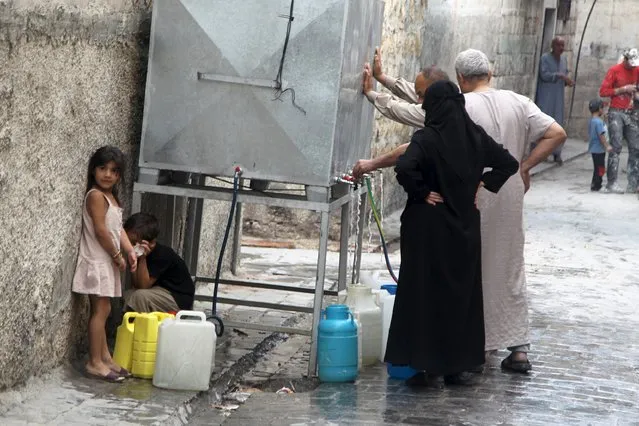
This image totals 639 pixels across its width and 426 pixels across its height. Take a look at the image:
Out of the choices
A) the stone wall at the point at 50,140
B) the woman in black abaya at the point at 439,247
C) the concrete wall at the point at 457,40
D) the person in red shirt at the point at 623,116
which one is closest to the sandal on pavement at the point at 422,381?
the woman in black abaya at the point at 439,247

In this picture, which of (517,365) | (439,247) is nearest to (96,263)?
(439,247)

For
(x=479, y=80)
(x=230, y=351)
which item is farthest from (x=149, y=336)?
(x=479, y=80)

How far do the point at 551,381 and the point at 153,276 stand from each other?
7.24ft

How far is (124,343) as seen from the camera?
6770 millimetres

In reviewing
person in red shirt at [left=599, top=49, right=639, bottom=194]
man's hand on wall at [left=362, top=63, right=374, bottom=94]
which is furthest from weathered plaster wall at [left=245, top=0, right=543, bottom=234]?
man's hand on wall at [left=362, top=63, right=374, bottom=94]

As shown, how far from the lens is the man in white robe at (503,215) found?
753 centimetres

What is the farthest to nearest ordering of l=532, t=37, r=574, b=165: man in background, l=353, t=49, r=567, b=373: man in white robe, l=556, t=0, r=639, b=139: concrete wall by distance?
l=556, t=0, r=639, b=139: concrete wall, l=532, t=37, r=574, b=165: man in background, l=353, t=49, r=567, b=373: man in white robe

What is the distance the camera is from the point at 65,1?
6.22 m

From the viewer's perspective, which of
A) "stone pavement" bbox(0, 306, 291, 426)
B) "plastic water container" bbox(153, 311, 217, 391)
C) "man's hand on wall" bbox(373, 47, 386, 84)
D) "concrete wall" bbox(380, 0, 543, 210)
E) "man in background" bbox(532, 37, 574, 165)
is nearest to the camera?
"stone pavement" bbox(0, 306, 291, 426)

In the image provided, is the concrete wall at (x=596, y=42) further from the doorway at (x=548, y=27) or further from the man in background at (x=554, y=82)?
the man in background at (x=554, y=82)

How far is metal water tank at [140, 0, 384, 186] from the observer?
23.0 ft

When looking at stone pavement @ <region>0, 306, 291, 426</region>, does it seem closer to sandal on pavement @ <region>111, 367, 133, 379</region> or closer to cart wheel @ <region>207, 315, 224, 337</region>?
sandal on pavement @ <region>111, 367, 133, 379</region>

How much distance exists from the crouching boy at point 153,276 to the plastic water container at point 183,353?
1.69ft

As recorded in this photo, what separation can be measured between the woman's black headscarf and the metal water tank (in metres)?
0.49
